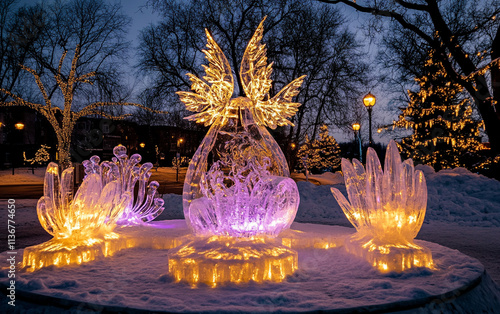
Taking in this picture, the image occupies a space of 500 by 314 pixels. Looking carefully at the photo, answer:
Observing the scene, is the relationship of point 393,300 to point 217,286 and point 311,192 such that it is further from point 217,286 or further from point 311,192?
point 311,192

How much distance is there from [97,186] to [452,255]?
5153mm

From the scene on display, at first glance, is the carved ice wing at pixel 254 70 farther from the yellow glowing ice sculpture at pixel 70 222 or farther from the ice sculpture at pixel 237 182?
the yellow glowing ice sculpture at pixel 70 222

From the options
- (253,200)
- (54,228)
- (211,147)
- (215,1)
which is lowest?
(54,228)

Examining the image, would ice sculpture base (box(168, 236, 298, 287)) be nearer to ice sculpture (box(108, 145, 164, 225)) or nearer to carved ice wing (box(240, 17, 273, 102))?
carved ice wing (box(240, 17, 273, 102))

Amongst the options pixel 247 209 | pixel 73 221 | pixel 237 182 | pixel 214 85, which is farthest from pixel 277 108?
Result: pixel 73 221

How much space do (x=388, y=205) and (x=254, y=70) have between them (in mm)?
3030

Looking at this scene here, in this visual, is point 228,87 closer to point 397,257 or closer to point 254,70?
point 254,70

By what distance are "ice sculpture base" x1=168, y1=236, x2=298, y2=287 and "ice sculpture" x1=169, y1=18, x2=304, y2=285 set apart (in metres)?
0.01

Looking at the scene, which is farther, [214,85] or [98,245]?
[214,85]

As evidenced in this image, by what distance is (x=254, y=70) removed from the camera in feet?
20.3

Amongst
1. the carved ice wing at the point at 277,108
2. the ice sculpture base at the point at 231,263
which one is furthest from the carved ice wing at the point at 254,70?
the ice sculpture base at the point at 231,263

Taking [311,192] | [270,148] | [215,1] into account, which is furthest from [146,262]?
[215,1]

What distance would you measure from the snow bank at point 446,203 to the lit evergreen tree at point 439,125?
8.24 meters

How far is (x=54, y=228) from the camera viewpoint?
16.5 feet
